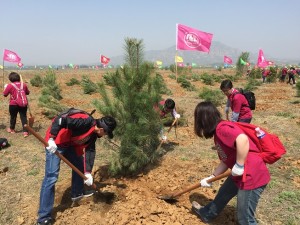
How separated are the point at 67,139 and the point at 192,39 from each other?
1193cm

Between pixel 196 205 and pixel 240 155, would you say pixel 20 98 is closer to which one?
pixel 196 205

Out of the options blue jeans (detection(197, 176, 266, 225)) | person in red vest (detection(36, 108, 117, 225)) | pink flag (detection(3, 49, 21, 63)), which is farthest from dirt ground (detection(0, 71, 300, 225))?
pink flag (detection(3, 49, 21, 63))

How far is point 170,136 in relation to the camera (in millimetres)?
7031

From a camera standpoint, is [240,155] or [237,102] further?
[237,102]

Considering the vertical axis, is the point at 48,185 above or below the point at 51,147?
below

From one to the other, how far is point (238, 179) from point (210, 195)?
137cm

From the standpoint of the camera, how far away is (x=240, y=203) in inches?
102

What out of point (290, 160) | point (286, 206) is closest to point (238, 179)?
point (286, 206)

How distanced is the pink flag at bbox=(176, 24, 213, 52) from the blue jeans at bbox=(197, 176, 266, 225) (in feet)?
37.8

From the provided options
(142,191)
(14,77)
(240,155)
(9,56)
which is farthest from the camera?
(9,56)

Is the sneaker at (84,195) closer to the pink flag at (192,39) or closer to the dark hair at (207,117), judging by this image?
the dark hair at (207,117)

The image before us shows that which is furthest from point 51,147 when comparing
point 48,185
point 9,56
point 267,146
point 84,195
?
point 9,56

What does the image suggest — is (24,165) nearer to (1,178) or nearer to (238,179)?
(1,178)

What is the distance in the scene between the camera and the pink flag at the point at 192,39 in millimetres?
13860
